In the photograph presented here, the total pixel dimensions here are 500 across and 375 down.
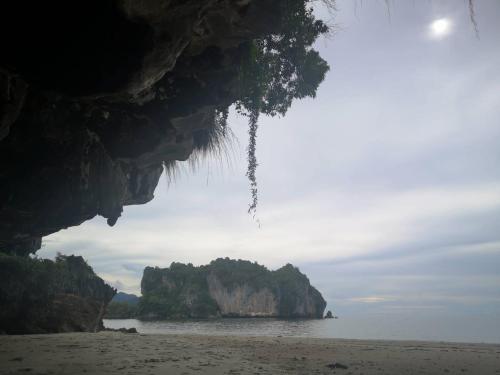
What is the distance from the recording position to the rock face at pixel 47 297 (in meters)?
13.0

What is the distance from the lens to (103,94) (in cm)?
736

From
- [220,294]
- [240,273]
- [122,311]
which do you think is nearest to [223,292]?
[220,294]

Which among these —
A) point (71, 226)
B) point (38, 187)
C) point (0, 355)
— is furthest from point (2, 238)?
point (0, 355)

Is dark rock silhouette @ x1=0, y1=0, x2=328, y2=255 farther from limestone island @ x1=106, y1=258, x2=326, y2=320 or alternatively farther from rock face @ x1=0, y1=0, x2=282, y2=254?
limestone island @ x1=106, y1=258, x2=326, y2=320

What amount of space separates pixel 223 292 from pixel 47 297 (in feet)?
346

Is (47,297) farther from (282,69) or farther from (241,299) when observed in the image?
(241,299)

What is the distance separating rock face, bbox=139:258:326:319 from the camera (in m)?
109

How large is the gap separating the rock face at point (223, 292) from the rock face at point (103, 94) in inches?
3960

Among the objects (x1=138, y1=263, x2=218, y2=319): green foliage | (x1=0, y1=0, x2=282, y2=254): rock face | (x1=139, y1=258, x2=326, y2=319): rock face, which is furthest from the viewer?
(x1=139, y1=258, x2=326, y2=319): rock face

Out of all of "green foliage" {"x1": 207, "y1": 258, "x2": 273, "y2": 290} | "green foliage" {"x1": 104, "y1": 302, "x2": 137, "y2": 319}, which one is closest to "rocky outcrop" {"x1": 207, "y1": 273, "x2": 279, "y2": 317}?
"green foliage" {"x1": 207, "y1": 258, "x2": 273, "y2": 290}

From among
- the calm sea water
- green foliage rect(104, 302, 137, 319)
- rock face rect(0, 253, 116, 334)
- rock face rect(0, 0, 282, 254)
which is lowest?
green foliage rect(104, 302, 137, 319)

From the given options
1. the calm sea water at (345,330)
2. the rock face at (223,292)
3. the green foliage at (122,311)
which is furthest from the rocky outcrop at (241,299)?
the calm sea water at (345,330)

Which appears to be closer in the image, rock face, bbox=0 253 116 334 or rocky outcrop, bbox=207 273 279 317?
rock face, bbox=0 253 116 334

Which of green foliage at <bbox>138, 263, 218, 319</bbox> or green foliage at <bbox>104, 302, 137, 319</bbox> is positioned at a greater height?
green foliage at <bbox>138, 263, 218, 319</bbox>
